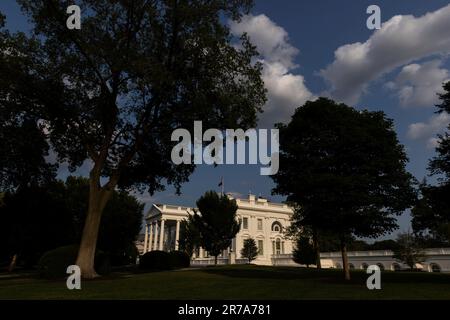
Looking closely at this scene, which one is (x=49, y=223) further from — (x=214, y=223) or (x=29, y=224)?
(x=214, y=223)

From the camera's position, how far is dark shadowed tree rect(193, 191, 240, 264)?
4894 cm

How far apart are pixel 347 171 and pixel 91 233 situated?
14735mm

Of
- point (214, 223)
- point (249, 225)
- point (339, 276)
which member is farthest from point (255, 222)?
point (339, 276)

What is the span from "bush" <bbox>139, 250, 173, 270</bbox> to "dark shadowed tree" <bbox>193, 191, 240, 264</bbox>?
8.22m

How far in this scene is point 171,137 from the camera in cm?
2617

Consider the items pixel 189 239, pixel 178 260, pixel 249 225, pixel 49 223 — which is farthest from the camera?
pixel 249 225

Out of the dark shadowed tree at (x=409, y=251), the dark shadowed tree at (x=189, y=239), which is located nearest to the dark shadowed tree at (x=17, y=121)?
the dark shadowed tree at (x=189, y=239)

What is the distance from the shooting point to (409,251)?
58.9m

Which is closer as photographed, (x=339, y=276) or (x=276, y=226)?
(x=339, y=276)

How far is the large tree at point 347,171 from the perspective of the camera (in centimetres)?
2266

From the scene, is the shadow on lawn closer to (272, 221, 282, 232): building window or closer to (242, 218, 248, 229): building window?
(242, 218, 248, 229): building window

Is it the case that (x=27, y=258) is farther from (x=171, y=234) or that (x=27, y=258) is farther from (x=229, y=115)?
(x=171, y=234)

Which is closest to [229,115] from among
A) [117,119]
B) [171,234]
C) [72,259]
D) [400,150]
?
[117,119]

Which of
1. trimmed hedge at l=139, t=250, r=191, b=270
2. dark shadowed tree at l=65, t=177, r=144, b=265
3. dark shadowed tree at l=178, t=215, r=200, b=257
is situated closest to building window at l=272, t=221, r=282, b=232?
dark shadowed tree at l=178, t=215, r=200, b=257
